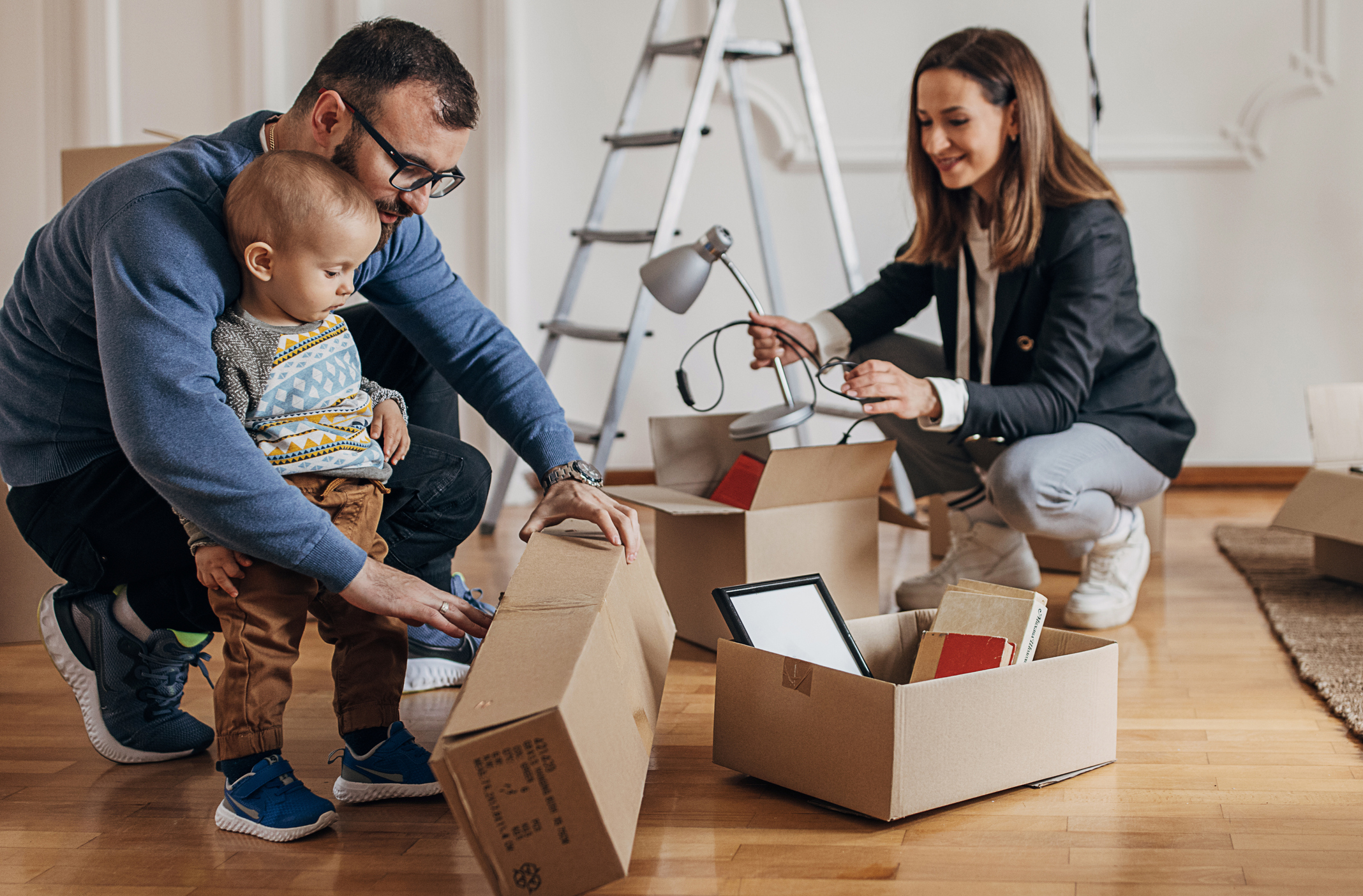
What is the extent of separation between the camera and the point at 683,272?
1784 millimetres

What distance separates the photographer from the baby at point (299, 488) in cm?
111

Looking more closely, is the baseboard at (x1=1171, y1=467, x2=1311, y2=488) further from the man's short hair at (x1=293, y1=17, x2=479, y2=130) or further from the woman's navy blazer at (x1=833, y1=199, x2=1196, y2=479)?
the man's short hair at (x1=293, y1=17, x2=479, y2=130)

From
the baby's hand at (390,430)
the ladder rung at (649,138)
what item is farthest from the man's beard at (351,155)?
the ladder rung at (649,138)

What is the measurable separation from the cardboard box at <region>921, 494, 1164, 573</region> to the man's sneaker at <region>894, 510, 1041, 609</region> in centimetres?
23

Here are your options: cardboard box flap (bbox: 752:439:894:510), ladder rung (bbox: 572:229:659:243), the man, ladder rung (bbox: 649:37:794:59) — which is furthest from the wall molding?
the man

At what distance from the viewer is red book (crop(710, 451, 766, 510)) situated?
1786 mm

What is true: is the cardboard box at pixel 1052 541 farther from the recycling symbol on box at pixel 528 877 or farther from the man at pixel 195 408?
the recycling symbol on box at pixel 528 877

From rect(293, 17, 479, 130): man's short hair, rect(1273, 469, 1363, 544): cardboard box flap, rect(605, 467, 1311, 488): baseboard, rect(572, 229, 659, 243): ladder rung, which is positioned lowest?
rect(605, 467, 1311, 488): baseboard

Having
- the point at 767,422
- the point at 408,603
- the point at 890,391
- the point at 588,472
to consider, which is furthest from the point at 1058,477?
the point at 408,603

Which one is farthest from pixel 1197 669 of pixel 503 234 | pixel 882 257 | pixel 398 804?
pixel 503 234

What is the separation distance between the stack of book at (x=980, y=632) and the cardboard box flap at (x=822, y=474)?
1.17 ft

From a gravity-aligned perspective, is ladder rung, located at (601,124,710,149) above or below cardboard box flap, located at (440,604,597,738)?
above

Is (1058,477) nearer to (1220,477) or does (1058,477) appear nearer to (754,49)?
(754,49)

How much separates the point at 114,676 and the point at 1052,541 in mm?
1829
